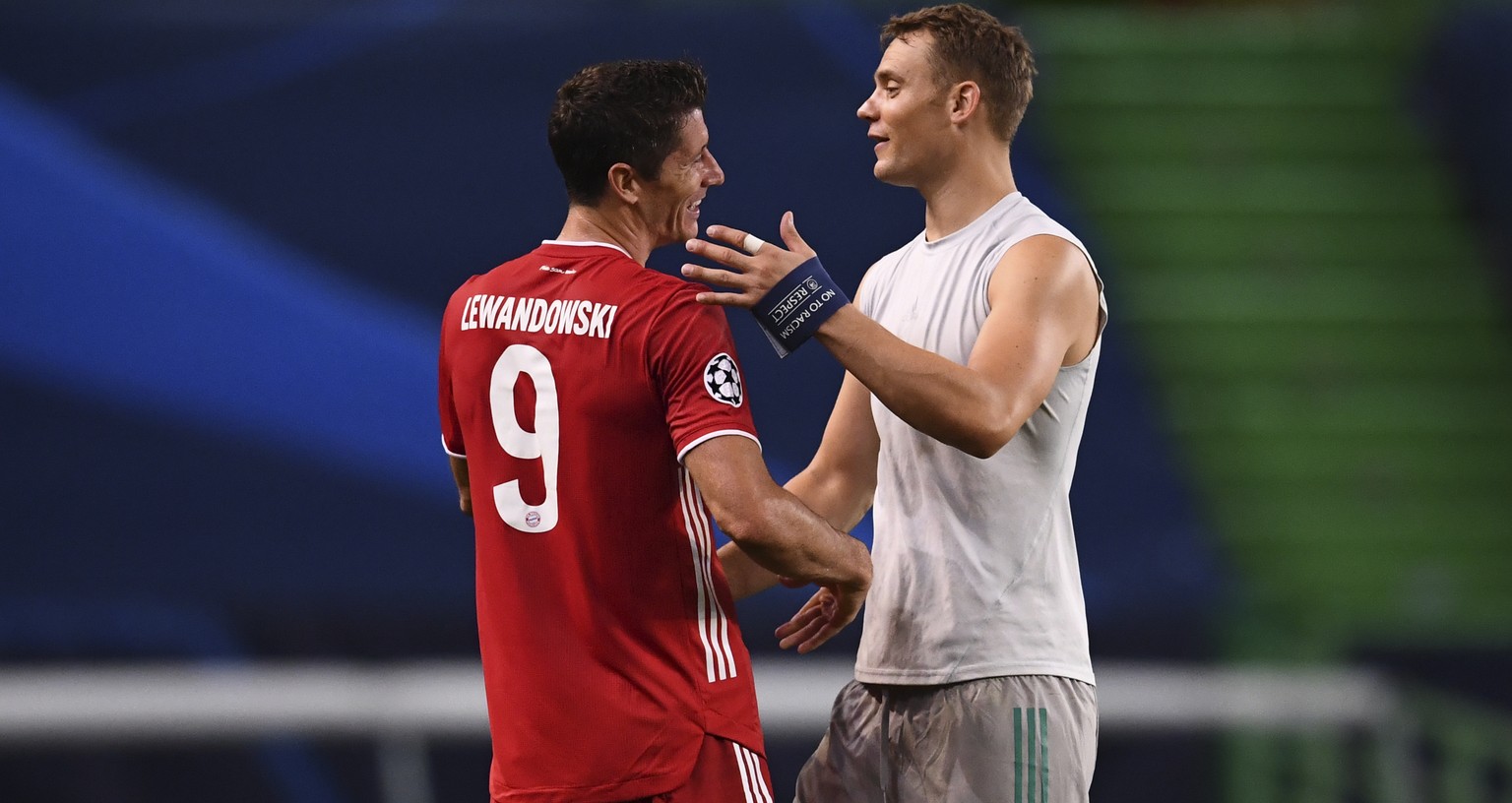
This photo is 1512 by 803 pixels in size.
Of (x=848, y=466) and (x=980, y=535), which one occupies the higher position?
(x=848, y=466)

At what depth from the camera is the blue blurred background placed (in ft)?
22.8

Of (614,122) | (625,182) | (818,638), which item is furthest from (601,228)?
(818,638)

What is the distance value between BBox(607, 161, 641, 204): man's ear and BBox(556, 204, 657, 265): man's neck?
40 millimetres

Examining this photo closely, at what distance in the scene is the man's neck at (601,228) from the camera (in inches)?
130

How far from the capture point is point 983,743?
3.32 meters

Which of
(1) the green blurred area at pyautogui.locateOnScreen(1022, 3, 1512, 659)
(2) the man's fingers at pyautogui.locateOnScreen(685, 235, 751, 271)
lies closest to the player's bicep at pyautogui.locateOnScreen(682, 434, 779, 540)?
(2) the man's fingers at pyautogui.locateOnScreen(685, 235, 751, 271)

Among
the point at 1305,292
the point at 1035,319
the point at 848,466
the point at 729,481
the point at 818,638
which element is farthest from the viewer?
the point at 1305,292

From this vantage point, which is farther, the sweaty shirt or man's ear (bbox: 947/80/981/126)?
man's ear (bbox: 947/80/981/126)

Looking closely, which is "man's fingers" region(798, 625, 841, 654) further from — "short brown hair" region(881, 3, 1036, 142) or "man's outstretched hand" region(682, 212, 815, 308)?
"short brown hair" region(881, 3, 1036, 142)

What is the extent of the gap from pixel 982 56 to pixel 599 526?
1262mm

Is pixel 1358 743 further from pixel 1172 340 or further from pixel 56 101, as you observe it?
pixel 56 101

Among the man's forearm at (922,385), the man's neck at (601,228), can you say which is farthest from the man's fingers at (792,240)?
the man's neck at (601,228)

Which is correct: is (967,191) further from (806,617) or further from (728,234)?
(806,617)

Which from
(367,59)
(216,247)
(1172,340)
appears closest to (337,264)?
(216,247)
